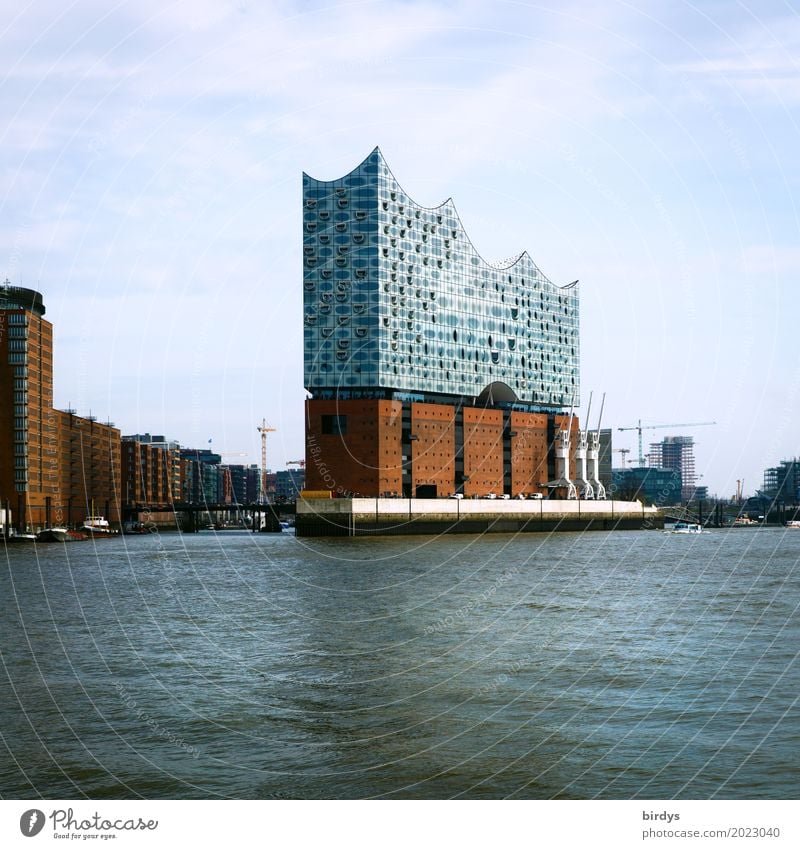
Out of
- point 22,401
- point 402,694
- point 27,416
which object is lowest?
point 402,694

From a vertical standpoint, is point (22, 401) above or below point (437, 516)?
above

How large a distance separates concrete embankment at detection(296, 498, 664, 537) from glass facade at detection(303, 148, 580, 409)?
14910 mm

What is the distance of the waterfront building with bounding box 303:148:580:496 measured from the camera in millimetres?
134375

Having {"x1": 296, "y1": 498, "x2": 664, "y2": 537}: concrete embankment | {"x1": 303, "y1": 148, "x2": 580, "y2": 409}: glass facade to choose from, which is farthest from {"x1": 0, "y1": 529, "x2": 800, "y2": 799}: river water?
{"x1": 303, "y1": 148, "x2": 580, "y2": 409}: glass facade

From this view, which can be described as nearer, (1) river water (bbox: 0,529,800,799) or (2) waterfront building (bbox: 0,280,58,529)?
(1) river water (bbox: 0,529,800,799)

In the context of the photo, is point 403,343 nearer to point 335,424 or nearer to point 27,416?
point 335,424

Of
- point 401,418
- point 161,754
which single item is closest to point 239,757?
point 161,754

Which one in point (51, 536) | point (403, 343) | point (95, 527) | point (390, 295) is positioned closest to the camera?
point (51, 536)

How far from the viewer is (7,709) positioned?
22844 mm

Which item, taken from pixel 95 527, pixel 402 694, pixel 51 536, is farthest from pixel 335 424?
pixel 402 694

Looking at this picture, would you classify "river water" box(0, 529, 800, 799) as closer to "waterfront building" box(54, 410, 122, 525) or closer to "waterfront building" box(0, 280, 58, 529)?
"waterfront building" box(0, 280, 58, 529)

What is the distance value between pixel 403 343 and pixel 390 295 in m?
6.96

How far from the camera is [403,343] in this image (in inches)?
5482
